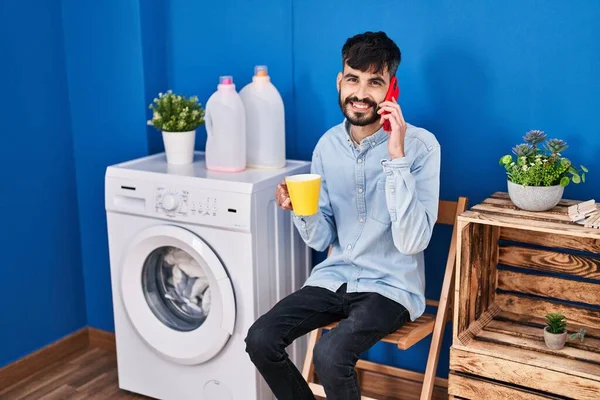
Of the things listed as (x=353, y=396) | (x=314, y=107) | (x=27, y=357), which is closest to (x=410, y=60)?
(x=314, y=107)

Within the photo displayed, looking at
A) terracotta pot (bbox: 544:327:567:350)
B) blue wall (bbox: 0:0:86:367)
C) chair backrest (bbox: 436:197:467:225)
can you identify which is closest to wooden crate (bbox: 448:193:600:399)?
terracotta pot (bbox: 544:327:567:350)

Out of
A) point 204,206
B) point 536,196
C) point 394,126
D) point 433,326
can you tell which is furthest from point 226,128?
point 536,196

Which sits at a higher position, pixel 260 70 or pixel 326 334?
pixel 260 70

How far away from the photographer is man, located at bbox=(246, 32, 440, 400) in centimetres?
210

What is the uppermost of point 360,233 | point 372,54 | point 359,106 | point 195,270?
point 372,54

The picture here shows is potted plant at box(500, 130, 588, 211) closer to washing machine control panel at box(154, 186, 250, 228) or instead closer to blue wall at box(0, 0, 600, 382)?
blue wall at box(0, 0, 600, 382)

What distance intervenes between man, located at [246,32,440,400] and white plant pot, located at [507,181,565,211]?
0.23 m

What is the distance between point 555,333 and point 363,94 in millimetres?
871

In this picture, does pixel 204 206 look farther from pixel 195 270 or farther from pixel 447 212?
pixel 447 212

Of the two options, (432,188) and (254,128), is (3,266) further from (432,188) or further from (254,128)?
(432,188)

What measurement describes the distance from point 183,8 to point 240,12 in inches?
10.1

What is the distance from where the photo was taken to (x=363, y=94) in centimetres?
222

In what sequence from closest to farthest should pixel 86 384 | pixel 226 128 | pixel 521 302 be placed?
pixel 521 302 < pixel 226 128 < pixel 86 384

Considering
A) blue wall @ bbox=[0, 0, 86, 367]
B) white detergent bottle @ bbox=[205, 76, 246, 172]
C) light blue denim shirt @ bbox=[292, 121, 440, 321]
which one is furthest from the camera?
blue wall @ bbox=[0, 0, 86, 367]
